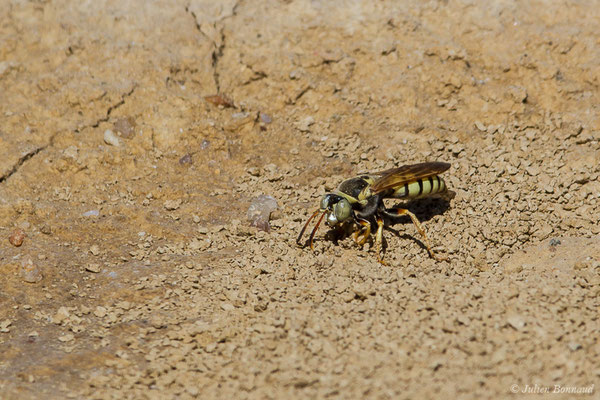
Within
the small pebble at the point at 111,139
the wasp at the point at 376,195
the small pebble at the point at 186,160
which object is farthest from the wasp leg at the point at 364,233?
the small pebble at the point at 111,139

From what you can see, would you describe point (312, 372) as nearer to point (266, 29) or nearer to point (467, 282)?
point (467, 282)

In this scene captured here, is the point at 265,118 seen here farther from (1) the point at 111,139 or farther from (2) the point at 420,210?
(2) the point at 420,210

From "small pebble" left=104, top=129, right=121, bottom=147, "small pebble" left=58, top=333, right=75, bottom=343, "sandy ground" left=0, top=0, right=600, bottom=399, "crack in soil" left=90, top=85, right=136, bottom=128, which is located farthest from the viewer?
"crack in soil" left=90, top=85, right=136, bottom=128

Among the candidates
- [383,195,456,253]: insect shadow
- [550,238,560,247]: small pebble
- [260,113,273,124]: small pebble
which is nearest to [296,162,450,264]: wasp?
[383,195,456,253]: insect shadow

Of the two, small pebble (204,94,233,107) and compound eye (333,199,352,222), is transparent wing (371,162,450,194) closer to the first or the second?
compound eye (333,199,352,222)

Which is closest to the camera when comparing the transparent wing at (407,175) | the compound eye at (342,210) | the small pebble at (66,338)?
the small pebble at (66,338)

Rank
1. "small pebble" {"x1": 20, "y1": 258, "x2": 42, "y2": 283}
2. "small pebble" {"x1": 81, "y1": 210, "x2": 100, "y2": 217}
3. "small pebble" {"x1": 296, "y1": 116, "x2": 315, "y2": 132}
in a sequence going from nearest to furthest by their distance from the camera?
"small pebble" {"x1": 20, "y1": 258, "x2": 42, "y2": 283}, "small pebble" {"x1": 81, "y1": 210, "x2": 100, "y2": 217}, "small pebble" {"x1": 296, "y1": 116, "x2": 315, "y2": 132}

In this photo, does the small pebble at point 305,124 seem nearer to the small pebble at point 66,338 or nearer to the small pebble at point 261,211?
the small pebble at point 261,211

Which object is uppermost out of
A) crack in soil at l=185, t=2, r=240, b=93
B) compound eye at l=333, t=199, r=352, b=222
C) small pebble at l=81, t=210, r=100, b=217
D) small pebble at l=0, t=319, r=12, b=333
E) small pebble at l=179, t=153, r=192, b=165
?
crack in soil at l=185, t=2, r=240, b=93
